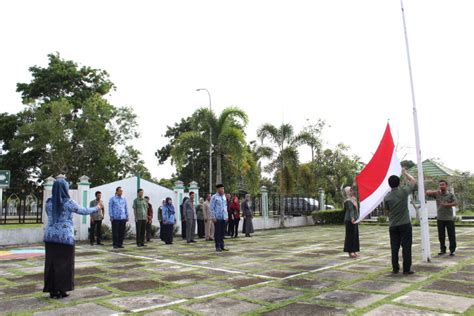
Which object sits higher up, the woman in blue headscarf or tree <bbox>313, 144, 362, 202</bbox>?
tree <bbox>313, 144, 362, 202</bbox>

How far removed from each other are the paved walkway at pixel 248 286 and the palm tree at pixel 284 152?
439 inches

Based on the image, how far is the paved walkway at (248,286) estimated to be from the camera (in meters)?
4.43

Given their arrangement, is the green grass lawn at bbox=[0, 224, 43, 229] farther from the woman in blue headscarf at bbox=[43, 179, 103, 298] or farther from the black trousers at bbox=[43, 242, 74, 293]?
the black trousers at bbox=[43, 242, 74, 293]

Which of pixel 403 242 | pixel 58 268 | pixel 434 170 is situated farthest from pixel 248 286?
pixel 434 170

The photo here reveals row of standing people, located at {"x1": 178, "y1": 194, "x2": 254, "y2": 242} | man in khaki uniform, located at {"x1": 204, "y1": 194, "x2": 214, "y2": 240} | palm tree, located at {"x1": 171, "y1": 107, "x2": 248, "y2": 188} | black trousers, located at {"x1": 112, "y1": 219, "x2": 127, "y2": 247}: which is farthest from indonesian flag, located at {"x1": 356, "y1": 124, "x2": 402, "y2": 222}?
palm tree, located at {"x1": 171, "y1": 107, "x2": 248, "y2": 188}

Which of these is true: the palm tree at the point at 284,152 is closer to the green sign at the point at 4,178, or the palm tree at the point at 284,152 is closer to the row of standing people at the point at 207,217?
the row of standing people at the point at 207,217

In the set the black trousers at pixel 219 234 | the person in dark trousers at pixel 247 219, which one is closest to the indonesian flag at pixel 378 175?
the black trousers at pixel 219 234

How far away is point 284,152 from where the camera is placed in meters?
20.2

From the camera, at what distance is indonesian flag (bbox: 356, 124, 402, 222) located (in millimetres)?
7398

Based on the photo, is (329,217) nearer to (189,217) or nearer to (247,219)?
(247,219)

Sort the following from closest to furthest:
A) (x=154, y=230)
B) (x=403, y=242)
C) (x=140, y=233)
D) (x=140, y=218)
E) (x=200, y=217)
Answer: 1. (x=403, y=242)
2. (x=140, y=233)
3. (x=140, y=218)
4. (x=200, y=217)
5. (x=154, y=230)

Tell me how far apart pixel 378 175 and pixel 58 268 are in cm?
570

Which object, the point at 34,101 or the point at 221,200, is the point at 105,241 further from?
the point at 34,101

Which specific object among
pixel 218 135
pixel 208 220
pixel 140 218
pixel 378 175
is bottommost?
pixel 208 220
